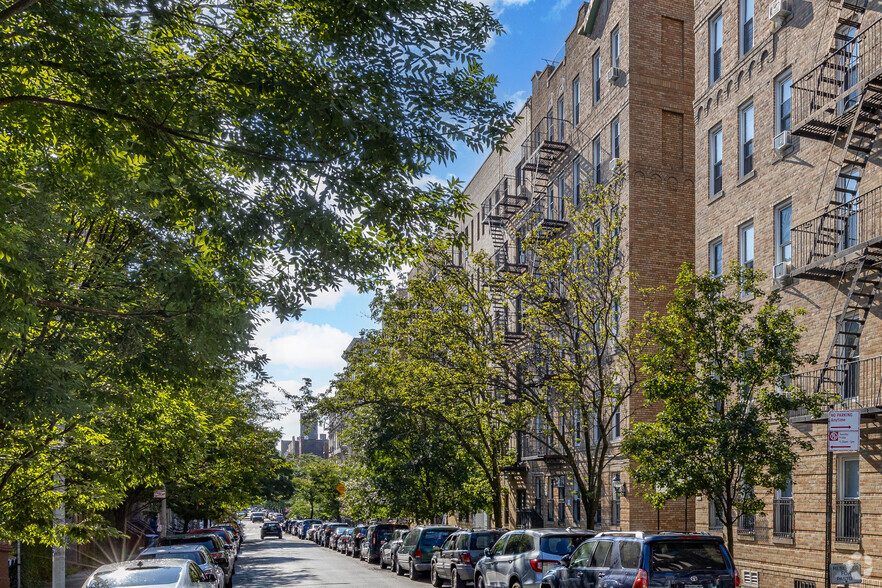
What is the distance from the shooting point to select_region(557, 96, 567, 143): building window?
1457 inches

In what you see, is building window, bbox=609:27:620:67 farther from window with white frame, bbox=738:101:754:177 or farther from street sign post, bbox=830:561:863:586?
street sign post, bbox=830:561:863:586

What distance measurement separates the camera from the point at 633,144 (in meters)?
29.9

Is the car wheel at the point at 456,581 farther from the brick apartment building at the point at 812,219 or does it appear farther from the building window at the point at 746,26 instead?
the building window at the point at 746,26

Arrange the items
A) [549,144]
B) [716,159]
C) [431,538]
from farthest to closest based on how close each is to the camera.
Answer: [549,144] → [431,538] → [716,159]

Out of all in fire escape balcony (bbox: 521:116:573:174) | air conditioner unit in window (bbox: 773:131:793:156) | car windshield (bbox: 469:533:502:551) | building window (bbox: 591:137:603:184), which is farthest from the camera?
fire escape balcony (bbox: 521:116:573:174)

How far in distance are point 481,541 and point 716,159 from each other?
1209 centimetres

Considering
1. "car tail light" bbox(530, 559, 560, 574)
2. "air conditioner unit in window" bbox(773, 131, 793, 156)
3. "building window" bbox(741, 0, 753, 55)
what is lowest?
"car tail light" bbox(530, 559, 560, 574)

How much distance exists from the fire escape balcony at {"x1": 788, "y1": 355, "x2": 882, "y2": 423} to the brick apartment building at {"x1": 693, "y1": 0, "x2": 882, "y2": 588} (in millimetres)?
32

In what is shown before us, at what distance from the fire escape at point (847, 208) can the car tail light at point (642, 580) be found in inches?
266

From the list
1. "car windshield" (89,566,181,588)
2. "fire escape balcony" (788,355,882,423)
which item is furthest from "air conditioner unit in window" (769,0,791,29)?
"car windshield" (89,566,181,588)

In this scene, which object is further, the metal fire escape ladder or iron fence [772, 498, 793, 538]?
iron fence [772, 498, 793, 538]

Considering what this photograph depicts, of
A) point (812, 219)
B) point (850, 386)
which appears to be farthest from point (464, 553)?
point (812, 219)

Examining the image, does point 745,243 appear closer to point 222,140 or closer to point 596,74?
point 596,74

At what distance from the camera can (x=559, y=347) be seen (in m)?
23.2
